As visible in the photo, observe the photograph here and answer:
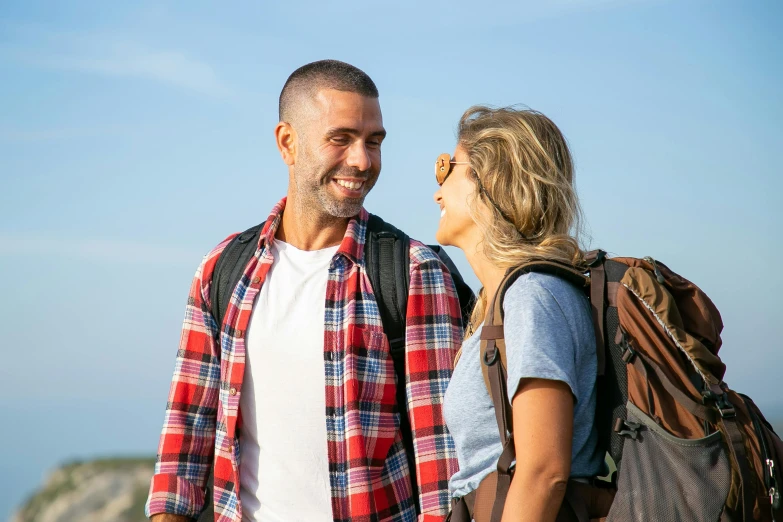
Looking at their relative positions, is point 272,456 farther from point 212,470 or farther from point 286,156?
point 286,156

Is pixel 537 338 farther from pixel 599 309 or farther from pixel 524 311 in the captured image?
pixel 599 309

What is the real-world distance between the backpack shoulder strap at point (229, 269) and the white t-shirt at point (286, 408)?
0.55ft

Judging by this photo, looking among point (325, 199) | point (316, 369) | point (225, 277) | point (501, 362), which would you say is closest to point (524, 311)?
point (501, 362)

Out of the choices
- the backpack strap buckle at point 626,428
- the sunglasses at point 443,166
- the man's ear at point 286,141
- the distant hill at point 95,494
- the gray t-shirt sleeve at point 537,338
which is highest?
the man's ear at point 286,141

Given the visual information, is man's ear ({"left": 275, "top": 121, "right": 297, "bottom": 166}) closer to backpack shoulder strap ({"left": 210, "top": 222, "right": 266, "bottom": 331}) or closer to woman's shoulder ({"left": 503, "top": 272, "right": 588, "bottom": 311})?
backpack shoulder strap ({"left": 210, "top": 222, "right": 266, "bottom": 331})

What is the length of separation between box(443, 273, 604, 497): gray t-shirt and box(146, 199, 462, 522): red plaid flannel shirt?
0.89 m

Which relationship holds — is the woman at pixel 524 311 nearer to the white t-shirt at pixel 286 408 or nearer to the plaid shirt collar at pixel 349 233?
the plaid shirt collar at pixel 349 233

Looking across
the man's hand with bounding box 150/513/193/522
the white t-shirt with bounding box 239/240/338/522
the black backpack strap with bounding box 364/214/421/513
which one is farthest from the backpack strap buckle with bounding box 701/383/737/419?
the man's hand with bounding box 150/513/193/522

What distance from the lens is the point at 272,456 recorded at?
3.92m

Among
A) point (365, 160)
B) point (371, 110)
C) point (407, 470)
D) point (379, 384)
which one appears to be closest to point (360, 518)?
point (407, 470)

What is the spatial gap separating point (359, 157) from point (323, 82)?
19.6 inches

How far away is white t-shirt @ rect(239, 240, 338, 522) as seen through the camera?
384cm

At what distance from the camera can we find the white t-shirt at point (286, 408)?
3.84 metres

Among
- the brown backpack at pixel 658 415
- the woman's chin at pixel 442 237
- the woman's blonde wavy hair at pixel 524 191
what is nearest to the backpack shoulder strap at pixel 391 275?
the woman's chin at pixel 442 237
